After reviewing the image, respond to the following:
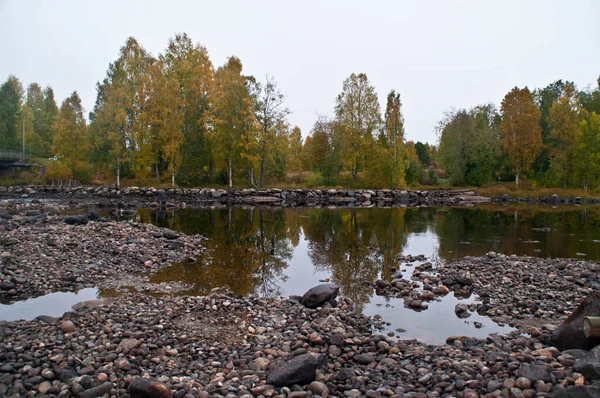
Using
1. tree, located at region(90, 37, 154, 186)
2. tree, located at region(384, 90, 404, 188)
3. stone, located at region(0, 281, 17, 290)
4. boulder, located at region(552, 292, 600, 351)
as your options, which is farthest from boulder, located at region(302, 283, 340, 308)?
tree, located at region(384, 90, 404, 188)

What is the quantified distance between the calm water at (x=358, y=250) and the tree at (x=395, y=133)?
31.1 meters

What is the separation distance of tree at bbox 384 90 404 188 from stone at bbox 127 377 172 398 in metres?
60.3

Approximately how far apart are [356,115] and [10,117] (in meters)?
72.9

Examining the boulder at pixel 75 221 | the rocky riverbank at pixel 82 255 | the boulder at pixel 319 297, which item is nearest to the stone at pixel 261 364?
the boulder at pixel 319 297

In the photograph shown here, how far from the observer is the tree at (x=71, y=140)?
57938 mm

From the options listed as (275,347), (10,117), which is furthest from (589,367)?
(10,117)

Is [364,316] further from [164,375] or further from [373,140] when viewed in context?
[373,140]

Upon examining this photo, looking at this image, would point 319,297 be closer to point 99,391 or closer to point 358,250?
point 99,391

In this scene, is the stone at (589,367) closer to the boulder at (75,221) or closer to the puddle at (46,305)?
the puddle at (46,305)

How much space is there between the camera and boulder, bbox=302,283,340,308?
33.1 feet

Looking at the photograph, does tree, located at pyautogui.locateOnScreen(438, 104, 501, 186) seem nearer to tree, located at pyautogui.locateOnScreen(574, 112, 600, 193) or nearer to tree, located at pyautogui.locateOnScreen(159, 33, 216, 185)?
tree, located at pyautogui.locateOnScreen(574, 112, 600, 193)

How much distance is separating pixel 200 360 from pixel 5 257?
9.96m

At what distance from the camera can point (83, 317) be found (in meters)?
8.59

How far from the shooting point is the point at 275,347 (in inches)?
301
